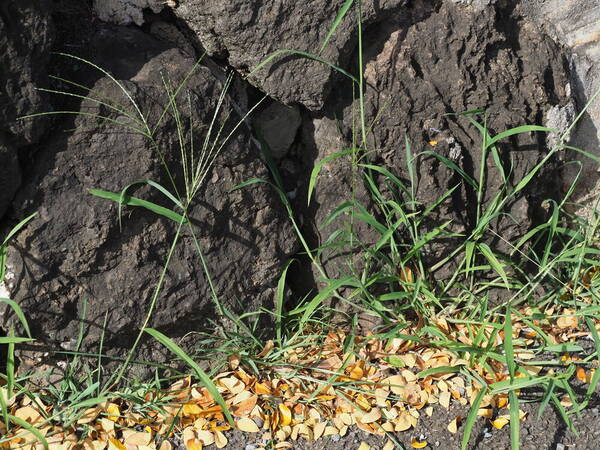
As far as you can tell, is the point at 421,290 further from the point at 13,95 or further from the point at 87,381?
the point at 13,95

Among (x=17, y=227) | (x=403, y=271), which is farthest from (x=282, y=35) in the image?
(x=17, y=227)

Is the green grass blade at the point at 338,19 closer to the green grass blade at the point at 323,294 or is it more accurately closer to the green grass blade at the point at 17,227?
the green grass blade at the point at 323,294

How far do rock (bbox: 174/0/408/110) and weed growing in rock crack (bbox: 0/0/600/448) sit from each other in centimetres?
5

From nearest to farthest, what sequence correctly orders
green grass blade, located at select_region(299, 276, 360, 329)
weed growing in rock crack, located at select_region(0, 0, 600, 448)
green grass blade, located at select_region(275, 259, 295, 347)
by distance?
weed growing in rock crack, located at select_region(0, 0, 600, 448), green grass blade, located at select_region(299, 276, 360, 329), green grass blade, located at select_region(275, 259, 295, 347)

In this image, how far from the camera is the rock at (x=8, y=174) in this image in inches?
70.9

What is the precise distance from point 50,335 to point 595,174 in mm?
1933

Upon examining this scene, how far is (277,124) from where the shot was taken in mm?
2266

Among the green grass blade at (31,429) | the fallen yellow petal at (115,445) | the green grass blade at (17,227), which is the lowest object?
the fallen yellow petal at (115,445)

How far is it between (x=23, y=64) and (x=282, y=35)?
722mm

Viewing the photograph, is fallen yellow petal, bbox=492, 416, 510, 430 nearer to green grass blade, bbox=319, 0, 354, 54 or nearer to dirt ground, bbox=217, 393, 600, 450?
dirt ground, bbox=217, 393, 600, 450

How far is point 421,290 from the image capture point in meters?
2.26

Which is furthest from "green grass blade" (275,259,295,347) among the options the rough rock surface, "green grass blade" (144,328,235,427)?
the rough rock surface

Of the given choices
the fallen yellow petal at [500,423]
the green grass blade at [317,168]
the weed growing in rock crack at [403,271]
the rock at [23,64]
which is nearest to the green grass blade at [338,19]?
the weed growing in rock crack at [403,271]

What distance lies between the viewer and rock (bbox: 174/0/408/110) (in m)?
2.02
